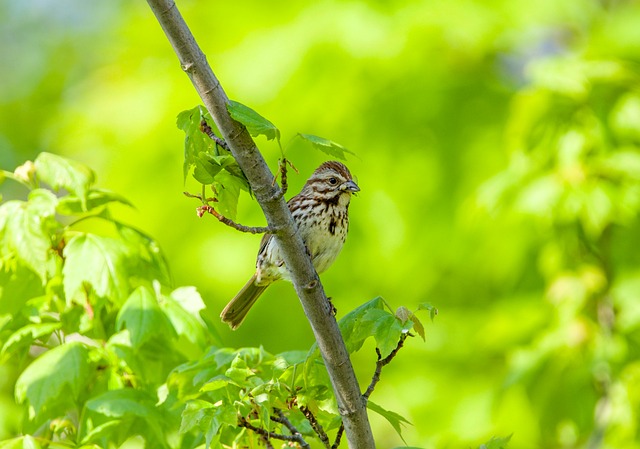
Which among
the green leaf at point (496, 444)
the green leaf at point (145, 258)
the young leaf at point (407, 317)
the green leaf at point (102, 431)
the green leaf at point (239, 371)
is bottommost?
the green leaf at point (102, 431)

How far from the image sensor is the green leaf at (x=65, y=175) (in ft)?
11.5

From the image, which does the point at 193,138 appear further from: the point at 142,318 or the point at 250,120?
the point at 142,318

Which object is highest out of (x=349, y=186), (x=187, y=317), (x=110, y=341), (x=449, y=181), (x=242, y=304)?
(x=449, y=181)

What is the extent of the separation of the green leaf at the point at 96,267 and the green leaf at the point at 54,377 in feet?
0.64

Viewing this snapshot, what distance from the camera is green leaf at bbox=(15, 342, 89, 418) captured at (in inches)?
128

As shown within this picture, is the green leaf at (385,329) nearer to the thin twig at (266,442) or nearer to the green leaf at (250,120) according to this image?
the thin twig at (266,442)

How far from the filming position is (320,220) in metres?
4.27

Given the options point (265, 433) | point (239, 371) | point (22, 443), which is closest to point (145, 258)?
point (22, 443)

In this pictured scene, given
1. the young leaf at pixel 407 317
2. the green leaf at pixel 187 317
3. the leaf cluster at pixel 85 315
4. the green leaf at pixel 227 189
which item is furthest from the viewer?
the green leaf at pixel 187 317

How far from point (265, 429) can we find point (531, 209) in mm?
3423

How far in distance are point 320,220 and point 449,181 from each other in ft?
10.4

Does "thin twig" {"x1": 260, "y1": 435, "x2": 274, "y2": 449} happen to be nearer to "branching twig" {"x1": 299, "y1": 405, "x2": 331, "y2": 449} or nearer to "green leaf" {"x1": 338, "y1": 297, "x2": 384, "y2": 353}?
"branching twig" {"x1": 299, "y1": 405, "x2": 331, "y2": 449}

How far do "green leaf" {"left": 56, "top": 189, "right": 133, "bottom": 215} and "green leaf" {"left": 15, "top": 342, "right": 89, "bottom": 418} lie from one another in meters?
0.53

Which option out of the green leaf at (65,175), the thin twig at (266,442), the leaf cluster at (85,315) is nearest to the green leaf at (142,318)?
the leaf cluster at (85,315)
